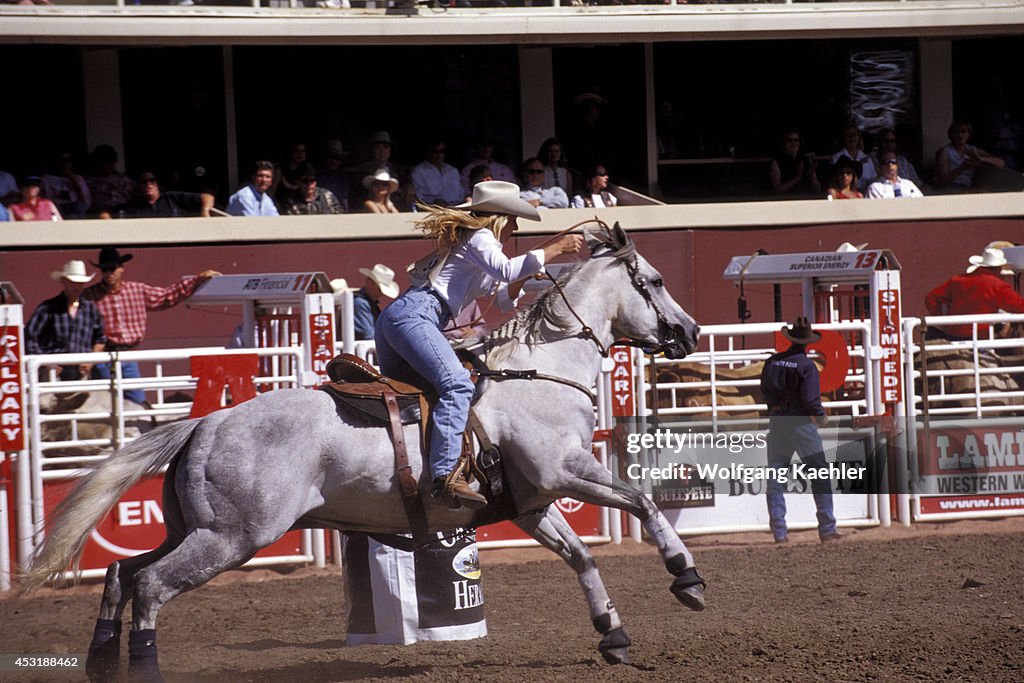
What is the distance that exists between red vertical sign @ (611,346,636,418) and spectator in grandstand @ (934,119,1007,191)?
8.18 metres

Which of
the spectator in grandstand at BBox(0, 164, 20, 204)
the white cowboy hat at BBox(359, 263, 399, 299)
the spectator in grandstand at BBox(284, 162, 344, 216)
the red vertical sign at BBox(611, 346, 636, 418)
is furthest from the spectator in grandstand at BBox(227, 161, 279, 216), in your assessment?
the red vertical sign at BBox(611, 346, 636, 418)

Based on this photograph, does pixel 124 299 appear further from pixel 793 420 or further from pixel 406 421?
pixel 406 421

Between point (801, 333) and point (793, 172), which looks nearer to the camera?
point (801, 333)

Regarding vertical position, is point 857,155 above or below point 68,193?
above

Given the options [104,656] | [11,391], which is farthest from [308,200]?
[104,656]

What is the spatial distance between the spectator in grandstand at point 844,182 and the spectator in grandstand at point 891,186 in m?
0.20

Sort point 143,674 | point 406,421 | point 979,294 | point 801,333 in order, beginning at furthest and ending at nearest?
1. point 979,294
2. point 801,333
3. point 406,421
4. point 143,674

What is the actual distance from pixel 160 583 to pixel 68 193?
9.35 metres

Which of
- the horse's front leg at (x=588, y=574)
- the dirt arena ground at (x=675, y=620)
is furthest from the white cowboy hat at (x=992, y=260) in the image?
the horse's front leg at (x=588, y=574)

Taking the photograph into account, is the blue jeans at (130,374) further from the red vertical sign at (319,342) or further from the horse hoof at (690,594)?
the horse hoof at (690,594)

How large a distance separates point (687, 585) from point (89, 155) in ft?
36.7

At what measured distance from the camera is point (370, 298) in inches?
438

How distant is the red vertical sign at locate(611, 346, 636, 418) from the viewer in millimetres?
9898

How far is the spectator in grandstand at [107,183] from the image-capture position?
45.6 ft
